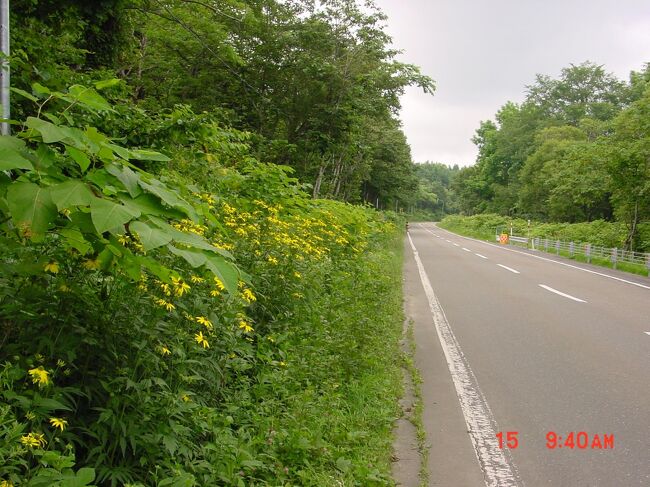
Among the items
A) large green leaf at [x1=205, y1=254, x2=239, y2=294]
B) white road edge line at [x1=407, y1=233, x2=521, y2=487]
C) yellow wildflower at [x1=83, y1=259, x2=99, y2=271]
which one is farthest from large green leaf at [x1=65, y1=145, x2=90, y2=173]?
white road edge line at [x1=407, y1=233, x2=521, y2=487]

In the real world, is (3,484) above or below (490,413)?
above

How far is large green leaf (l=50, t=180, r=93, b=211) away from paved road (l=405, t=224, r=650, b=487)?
3227mm

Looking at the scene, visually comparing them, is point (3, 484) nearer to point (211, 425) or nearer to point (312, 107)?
point (211, 425)

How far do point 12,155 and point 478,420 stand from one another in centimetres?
444

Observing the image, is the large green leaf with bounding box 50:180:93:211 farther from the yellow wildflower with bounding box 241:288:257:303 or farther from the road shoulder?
the road shoulder

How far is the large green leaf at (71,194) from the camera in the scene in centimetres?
138

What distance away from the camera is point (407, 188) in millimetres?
48438

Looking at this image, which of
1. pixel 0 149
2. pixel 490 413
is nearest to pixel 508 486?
pixel 490 413

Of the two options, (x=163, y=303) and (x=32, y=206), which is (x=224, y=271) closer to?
(x=32, y=206)

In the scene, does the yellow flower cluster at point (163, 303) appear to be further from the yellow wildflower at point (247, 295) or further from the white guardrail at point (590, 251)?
the white guardrail at point (590, 251)

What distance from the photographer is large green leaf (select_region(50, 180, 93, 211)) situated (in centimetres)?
138

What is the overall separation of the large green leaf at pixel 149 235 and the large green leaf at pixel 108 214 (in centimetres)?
3

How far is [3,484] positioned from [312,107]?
15325mm

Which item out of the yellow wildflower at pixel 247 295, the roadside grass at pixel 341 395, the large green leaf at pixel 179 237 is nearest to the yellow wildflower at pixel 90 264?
the large green leaf at pixel 179 237
